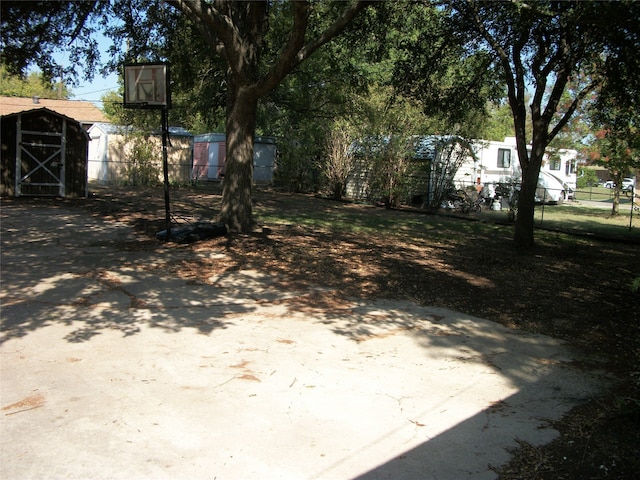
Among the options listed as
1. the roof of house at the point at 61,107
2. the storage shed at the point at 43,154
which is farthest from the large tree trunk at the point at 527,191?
the roof of house at the point at 61,107

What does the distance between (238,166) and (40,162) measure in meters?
8.94

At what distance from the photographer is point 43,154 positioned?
1678cm

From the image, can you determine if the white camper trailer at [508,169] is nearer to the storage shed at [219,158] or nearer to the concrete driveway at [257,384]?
the storage shed at [219,158]

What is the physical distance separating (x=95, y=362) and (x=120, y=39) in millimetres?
12209

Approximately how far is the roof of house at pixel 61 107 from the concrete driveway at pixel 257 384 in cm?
3732

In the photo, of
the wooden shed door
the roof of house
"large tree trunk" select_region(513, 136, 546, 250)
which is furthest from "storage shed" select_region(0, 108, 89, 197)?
the roof of house

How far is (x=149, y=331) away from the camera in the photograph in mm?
5367

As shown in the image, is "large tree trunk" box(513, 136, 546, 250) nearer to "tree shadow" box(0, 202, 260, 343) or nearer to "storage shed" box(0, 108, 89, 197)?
"tree shadow" box(0, 202, 260, 343)

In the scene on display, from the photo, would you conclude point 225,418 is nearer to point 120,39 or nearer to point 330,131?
point 120,39

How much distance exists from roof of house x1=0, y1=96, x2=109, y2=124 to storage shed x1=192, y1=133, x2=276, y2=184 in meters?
12.5

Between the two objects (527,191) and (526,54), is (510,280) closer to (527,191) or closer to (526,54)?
(527,191)

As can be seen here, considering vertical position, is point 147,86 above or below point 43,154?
above

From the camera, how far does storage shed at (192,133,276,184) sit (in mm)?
31172

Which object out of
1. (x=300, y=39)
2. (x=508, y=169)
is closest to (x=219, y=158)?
(x=508, y=169)
